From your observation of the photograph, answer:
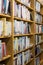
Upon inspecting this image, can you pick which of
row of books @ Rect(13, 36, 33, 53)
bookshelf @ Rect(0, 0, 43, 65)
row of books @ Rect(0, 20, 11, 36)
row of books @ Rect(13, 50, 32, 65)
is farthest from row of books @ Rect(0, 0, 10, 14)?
row of books @ Rect(13, 50, 32, 65)

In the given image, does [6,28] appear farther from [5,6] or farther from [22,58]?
[22,58]

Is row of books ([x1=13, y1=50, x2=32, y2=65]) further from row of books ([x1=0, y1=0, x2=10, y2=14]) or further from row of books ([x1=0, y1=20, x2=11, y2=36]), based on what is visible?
row of books ([x1=0, y1=0, x2=10, y2=14])

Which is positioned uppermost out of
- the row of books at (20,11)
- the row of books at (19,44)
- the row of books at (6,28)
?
the row of books at (20,11)

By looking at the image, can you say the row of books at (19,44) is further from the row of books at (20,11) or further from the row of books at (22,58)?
the row of books at (20,11)

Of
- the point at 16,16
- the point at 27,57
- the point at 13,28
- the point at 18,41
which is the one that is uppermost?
the point at 16,16

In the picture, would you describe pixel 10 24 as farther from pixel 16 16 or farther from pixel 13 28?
pixel 16 16

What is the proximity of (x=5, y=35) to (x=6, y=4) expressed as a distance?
0.48 meters

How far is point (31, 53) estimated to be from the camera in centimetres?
369

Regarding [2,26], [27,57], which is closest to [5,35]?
[2,26]

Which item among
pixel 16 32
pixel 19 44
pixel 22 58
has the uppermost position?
pixel 16 32

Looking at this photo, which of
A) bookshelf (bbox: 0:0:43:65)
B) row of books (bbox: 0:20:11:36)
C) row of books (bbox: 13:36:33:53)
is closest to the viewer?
row of books (bbox: 0:20:11:36)

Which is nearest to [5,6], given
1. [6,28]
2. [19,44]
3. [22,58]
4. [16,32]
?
[6,28]

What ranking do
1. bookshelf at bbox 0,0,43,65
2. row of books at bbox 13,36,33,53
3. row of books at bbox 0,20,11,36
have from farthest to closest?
row of books at bbox 13,36,33,53
bookshelf at bbox 0,0,43,65
row of books at bbox 0,20,11,36

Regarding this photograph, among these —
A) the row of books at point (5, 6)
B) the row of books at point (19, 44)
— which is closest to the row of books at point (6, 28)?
the row of books at point (5, 6)
